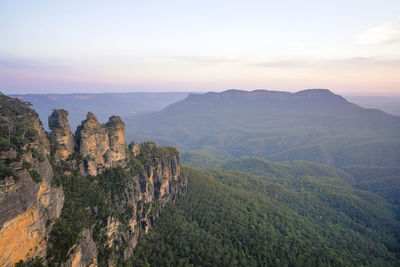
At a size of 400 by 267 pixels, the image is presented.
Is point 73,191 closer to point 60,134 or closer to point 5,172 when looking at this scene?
point 60,134

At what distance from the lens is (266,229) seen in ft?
189

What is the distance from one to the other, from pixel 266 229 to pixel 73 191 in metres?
47.2

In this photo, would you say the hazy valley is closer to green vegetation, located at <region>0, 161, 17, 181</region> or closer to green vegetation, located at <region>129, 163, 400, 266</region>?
green vegetation, located at <region>0, 161, 17, 181</region>

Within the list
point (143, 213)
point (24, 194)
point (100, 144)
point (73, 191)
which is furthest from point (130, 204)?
point (24, 194)

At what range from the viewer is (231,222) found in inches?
2258

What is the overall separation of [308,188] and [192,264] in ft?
282

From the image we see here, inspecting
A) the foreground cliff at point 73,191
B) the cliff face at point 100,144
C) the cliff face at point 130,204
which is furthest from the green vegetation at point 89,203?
the cliff face at point 100,144

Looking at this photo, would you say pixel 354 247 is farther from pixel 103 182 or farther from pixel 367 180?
pixel 367 180

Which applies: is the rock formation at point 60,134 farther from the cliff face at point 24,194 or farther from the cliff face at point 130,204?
the cliff face at point 130,204

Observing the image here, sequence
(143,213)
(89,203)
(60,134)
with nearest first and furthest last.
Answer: (89,203)
(60,134)
(143,213)

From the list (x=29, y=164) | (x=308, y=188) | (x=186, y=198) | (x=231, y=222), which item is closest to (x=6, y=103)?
(x=29, y=164)

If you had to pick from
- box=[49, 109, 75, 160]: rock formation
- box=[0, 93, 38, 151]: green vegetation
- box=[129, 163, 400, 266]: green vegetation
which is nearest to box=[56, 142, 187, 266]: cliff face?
box=[129, 163, 400, 266]: green vegetation

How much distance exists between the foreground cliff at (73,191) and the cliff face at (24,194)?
9 cm

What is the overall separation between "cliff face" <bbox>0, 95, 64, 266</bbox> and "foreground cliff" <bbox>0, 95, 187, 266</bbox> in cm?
9
